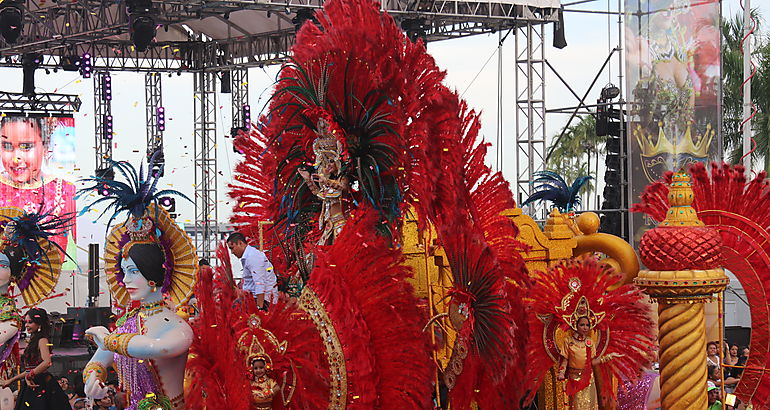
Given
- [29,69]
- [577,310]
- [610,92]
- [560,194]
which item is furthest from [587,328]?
[29,69]

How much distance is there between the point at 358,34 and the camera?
4449mm

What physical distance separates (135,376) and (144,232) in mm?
610

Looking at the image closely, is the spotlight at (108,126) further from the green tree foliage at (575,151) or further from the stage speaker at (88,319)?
the green tree foliage at (575,151)

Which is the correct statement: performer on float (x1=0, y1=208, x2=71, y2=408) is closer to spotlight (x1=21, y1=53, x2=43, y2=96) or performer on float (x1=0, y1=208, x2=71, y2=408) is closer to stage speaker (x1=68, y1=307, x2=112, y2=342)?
stage speaker (x1=68, y1=307, x2=112, y2=342)

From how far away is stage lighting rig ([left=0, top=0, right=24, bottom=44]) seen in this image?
541 inches

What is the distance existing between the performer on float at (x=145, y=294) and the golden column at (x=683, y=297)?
6.88 feet

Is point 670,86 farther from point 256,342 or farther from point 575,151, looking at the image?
point 575,151

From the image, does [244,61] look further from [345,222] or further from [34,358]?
[345,222]

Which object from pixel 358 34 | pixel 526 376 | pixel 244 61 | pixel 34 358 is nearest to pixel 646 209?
pixel 526 376

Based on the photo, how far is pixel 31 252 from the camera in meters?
6.59

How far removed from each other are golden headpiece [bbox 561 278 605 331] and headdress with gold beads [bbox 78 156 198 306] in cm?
166

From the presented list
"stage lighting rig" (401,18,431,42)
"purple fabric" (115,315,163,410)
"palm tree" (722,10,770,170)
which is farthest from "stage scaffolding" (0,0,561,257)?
"purple fabric" (115,315,163,410)

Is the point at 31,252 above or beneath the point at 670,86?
beneath

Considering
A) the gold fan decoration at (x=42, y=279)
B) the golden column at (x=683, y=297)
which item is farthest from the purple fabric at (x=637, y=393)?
the gold fan decoration at (x=42, y=279)
